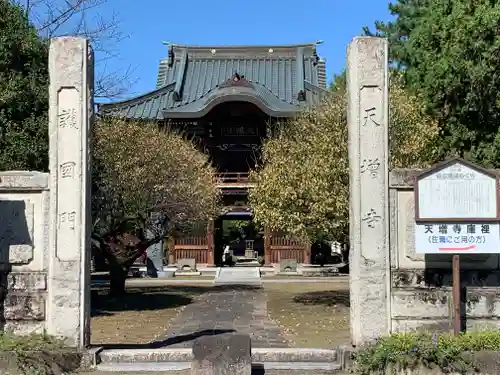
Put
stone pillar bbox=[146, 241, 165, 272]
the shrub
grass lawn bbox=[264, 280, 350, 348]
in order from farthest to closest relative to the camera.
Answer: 1. stone pillar bbox=[146, 241, 165, 272]
2. grass lawn bbox=[264, 280, 350, 348]
3. the shrub

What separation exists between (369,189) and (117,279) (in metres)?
12.9

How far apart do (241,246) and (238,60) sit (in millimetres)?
11938

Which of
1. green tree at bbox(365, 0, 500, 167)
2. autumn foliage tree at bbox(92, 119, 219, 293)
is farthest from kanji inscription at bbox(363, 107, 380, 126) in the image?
autumn foliage tree at bbox(92, 119, 219, 293)

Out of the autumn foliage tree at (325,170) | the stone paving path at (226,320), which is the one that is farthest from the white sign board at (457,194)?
the autumn foliage tree at (325,170)

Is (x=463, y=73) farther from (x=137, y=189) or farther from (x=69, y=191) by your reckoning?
(x=69, y=191)

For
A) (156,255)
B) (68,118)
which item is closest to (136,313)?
(68,118)

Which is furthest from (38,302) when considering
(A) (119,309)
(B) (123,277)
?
(B) (123,277)

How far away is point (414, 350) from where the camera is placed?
8195mm

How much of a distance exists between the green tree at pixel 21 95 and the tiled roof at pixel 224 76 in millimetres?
18975

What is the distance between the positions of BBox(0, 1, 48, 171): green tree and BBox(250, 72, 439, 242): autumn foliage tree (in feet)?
20.4

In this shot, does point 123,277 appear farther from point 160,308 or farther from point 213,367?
point 213,367

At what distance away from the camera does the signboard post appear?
9000 millimetres

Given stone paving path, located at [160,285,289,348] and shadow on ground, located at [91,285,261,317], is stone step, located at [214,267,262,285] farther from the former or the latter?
stone paving path, located at [160,285,289,348]

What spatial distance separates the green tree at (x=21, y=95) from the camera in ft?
46.2
